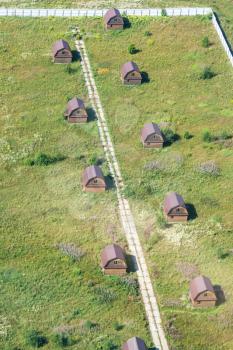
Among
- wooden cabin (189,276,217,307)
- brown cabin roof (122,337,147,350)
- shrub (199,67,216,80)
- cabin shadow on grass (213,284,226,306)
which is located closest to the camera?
brown cabin roof (122,337,147,350)

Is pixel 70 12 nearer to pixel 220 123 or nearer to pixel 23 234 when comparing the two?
pixel 220 123

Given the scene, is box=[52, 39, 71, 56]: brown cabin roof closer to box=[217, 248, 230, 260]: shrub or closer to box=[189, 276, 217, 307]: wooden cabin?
box=[217, 248, 230, 260]: shrub

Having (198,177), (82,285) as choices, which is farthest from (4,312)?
(198,177)

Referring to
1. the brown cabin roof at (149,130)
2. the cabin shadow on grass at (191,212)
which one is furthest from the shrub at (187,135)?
the cabin shadow on grass at (191,212)

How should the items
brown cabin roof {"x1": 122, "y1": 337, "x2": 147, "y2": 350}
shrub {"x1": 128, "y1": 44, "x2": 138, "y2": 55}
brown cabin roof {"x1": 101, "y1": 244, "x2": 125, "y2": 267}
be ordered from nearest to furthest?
brown cabin roof {"x1": 122, "y1": 337, "x2": 147, "y2": 350} → brown cabin roof {"x1": 101, "y1": 244, "x2": 125, "y2": 267} → shrub {"x1": 128, "y1": 44, "x2": 138, "y2": 55}

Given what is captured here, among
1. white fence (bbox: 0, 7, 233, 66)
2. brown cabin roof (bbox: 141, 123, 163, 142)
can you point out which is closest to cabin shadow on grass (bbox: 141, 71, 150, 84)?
brown cabin roof (bbox: 141, 123, 163, 142)

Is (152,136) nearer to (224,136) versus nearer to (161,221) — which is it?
(224,136)

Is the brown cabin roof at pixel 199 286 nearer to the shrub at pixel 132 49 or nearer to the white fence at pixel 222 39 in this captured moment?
the white fence at pixel 222 39
